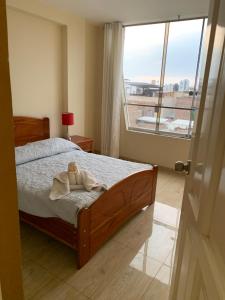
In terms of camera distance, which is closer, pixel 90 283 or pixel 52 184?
pixel 90 283

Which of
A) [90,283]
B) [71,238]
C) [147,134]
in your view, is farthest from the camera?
[147,134]

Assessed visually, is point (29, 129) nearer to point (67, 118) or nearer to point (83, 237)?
point (67, 118)

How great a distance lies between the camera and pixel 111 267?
6.36ft

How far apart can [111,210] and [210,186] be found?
1554mm

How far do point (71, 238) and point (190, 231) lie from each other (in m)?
1.23

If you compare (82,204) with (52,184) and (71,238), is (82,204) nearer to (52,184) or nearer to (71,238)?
(71,238)

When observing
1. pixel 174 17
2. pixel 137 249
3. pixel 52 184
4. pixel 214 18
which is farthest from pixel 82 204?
pixel 174 17

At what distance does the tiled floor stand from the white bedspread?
38 centimetres

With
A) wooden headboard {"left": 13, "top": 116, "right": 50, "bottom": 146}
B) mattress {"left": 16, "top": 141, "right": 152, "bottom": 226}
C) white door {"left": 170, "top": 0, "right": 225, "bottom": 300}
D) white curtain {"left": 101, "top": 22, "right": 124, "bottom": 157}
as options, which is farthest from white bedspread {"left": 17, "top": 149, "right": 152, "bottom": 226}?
white curtain {"left": 101, "top": 22, "right": 124, "bottom": 157}

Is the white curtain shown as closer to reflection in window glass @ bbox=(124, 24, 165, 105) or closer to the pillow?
reflection in window glass @ bbox=(124, 24, 165, 105)

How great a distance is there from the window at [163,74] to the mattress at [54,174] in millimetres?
1692

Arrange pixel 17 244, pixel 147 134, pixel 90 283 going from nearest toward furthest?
pixel 17 244
pixel 90 283
pixel 147 134

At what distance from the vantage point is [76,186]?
7.09 feet

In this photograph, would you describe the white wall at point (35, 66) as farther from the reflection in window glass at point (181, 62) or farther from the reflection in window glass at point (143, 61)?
the reflection in window glass at point (181, 62)
